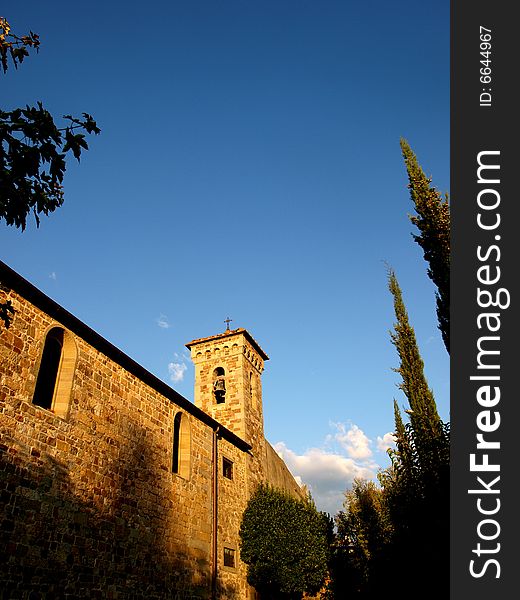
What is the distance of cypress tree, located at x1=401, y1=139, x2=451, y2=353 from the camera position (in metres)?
11.1

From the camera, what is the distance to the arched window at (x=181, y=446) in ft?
45.6

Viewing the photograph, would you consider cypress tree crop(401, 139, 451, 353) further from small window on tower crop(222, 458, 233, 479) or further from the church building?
small window on tower crop(222, 458, 233, 479)

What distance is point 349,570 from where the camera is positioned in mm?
17406

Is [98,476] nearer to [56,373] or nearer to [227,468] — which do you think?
[56,373]

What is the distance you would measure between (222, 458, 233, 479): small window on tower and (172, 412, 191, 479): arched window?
2694 millimetres

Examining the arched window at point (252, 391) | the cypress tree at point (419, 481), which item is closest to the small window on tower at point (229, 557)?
the cypress tree at point (419, 481)

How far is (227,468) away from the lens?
1691 cm

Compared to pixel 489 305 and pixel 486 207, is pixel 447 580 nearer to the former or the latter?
pixel 489 305

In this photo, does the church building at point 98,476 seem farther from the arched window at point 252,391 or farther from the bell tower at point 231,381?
the arched window at point 252,391

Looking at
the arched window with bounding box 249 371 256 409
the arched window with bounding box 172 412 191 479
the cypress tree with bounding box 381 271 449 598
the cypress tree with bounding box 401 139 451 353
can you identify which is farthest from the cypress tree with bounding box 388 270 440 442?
the arched window with bounding box 249 371 256 409

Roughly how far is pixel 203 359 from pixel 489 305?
1591 centimetres

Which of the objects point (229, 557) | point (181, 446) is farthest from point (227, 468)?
point (181, 446)

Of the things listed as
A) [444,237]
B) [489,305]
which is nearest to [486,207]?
[489,305]

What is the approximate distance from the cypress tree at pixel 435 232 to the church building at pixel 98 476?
7.33 m
